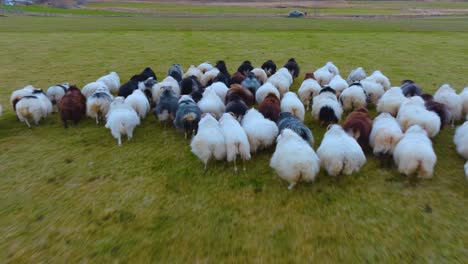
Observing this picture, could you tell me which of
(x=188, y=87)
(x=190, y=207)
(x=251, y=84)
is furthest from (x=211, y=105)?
(x=190, y=207)

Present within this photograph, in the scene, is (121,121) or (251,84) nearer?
(121,121)

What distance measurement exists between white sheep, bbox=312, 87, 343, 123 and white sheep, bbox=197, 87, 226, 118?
6.43 ft

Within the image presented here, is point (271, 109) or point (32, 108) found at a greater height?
point (32, 108)

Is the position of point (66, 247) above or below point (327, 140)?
below

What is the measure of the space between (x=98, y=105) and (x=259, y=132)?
3587mm

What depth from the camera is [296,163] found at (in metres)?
4.11

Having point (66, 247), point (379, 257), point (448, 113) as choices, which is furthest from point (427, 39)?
point (66, 247)

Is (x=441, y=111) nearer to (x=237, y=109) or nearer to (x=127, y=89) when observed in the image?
(x=237, y=109)

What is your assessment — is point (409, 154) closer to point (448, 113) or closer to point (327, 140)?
point (327, 140)

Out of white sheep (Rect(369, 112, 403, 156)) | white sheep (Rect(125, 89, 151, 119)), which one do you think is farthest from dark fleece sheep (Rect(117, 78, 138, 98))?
white sheep (Rect(369, 112, 403, 156))

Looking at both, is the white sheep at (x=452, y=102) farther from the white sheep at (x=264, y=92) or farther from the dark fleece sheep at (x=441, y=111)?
the white sheep at (x=264, y=92)

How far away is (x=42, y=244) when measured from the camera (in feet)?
11.4

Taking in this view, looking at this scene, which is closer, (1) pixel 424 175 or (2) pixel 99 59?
(1) pixel 424 175

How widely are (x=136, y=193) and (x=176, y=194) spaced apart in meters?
0.57
